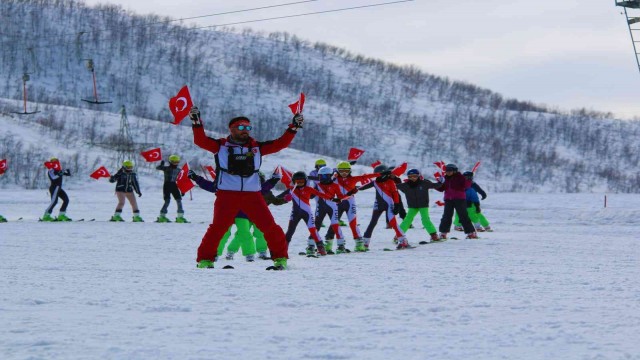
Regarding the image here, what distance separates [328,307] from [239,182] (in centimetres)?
331

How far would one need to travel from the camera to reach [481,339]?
4883 mm

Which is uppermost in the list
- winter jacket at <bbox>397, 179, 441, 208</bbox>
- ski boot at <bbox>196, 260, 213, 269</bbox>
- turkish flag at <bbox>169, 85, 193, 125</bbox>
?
turkish flag at <bbox>169, 85, 193, 125</bbox>

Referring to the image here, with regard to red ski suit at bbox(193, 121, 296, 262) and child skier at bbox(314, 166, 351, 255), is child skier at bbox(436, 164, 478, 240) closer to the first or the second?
child skier at bbox(314, 166, 351, 255)

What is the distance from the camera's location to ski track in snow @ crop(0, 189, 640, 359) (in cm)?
462

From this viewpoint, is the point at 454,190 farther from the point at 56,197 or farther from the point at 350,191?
the point at 56,197

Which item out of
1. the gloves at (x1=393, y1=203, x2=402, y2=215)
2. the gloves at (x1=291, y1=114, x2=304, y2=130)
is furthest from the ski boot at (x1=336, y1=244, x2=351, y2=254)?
the gloves at (x1=291, y1=114, x2=304, y2=130)

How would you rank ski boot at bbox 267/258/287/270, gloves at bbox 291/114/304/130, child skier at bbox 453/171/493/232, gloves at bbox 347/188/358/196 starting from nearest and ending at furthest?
gloves at bbox 291/114/304/130
ski boot at bbox 267/258/287/270
gloves at bbox 347/188/358/196
child skier at bbox 453/171/493/232

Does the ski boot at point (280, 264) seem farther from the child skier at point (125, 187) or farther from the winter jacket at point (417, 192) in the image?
the child skier at point (125, 187)

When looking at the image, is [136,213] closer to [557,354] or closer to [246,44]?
[557,354]

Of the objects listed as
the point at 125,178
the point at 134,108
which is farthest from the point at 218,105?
the point at 125,178

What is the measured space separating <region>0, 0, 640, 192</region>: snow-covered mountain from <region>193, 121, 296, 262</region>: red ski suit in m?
86.4

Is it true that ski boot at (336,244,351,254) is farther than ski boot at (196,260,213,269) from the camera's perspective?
Yes

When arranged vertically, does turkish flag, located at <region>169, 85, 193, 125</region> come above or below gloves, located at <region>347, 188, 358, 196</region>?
above

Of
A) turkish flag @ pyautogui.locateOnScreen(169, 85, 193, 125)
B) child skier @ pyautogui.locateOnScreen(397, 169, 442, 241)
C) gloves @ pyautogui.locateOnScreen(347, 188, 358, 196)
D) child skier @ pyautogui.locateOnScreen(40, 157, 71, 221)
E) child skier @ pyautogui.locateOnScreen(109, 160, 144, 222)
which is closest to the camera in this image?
turkish flag @ pyautogui.locateOnScreen(169, 85, 193, 125)
